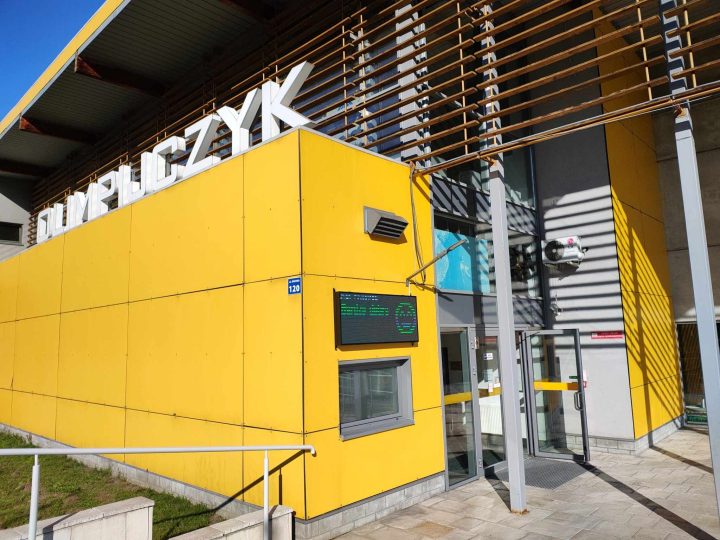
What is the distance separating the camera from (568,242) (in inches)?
375

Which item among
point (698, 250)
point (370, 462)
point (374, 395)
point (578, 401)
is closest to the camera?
point (698, 250)

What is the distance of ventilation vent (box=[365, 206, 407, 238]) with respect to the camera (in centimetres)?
635

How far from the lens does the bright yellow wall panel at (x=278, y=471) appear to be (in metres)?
5.22

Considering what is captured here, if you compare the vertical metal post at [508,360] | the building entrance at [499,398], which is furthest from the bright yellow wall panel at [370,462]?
the vertical metal post at [508,360]

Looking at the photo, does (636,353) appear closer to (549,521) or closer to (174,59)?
(549,521)

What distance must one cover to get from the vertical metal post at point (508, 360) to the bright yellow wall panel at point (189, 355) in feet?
10.2

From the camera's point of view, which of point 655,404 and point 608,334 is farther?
point 655,404

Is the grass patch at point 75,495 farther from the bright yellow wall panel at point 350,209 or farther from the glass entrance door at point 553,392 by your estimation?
the glass entrance door at point 553,392

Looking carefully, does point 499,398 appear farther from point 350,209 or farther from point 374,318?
point 350,209

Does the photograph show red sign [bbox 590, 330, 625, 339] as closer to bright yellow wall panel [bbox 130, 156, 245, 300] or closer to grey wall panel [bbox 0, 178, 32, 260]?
bright yellow wall panel [bbox 130, 156, 245, 300]

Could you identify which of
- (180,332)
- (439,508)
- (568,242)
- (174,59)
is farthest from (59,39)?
(439,508)

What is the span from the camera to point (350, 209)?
20.5ft

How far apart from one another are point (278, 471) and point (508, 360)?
2.92m

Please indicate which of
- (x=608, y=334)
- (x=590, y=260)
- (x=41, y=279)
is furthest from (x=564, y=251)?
(x=41, y=279)
